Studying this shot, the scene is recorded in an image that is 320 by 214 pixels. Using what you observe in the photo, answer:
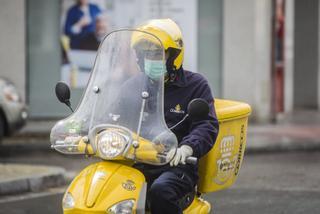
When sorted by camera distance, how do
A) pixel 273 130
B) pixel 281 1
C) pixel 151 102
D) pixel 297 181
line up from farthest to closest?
pixel 281 1 → pixel 273 130 → pixel 297 181 → pixel 151 102

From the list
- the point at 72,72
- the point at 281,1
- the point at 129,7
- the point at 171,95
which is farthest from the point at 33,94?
the point at 171,95

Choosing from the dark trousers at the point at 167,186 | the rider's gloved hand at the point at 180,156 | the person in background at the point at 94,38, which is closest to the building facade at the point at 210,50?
the person in background at the point at 94,38

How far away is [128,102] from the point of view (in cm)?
469

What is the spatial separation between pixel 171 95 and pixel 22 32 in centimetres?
1086

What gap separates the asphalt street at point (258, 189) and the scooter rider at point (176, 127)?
2.57 meters

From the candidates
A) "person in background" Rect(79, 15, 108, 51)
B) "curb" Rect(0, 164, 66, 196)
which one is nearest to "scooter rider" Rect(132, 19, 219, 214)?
"curb" Rect(0, 164, 66, 196)

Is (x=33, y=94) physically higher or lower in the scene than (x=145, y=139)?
lower

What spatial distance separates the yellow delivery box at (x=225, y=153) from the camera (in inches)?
205

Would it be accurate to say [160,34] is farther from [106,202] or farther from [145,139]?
[106,202]

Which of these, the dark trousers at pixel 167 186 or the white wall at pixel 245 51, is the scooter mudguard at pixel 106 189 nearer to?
the dark trousers at pixel 167 186

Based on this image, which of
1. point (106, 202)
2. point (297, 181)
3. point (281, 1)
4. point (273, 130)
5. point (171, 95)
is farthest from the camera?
point (281, 1)

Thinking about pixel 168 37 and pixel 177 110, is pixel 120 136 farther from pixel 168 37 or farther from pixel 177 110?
pixel 168 37

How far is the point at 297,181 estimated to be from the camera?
941 cm

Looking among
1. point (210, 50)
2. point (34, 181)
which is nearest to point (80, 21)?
point (210, 50)
